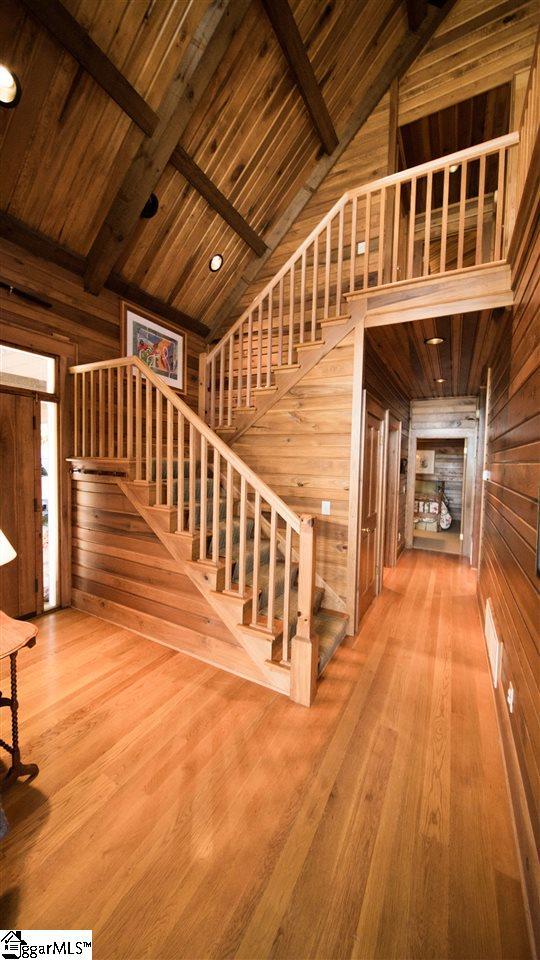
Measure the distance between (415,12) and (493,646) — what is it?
5.95m

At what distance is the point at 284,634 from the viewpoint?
218cm

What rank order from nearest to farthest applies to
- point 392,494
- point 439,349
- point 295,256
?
1. point 295,256
2. point 439,349
3. point 392,494

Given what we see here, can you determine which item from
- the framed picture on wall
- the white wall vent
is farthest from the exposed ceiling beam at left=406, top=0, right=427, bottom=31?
the white wall vent

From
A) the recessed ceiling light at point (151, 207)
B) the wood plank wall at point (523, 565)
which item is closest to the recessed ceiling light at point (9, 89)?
the recessed ceiling light at point (151, 207)

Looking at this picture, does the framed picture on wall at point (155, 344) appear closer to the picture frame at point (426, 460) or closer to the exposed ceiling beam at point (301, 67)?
the exposed ceiling beam at point (301, 67)

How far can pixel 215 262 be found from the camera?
420 cm

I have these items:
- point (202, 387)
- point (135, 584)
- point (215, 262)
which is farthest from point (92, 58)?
point (135, 584)

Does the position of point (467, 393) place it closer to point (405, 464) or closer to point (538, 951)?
point (405, 464)

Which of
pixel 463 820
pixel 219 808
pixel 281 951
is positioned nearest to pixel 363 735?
pixel 463 820

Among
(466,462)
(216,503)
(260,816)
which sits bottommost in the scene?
(260,816)

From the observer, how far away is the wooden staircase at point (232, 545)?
6.93 feet

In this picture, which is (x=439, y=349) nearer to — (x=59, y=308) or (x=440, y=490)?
(x=59, y=308)

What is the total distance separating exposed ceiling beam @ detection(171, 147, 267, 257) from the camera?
3.23m

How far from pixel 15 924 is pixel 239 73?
5317 mm
